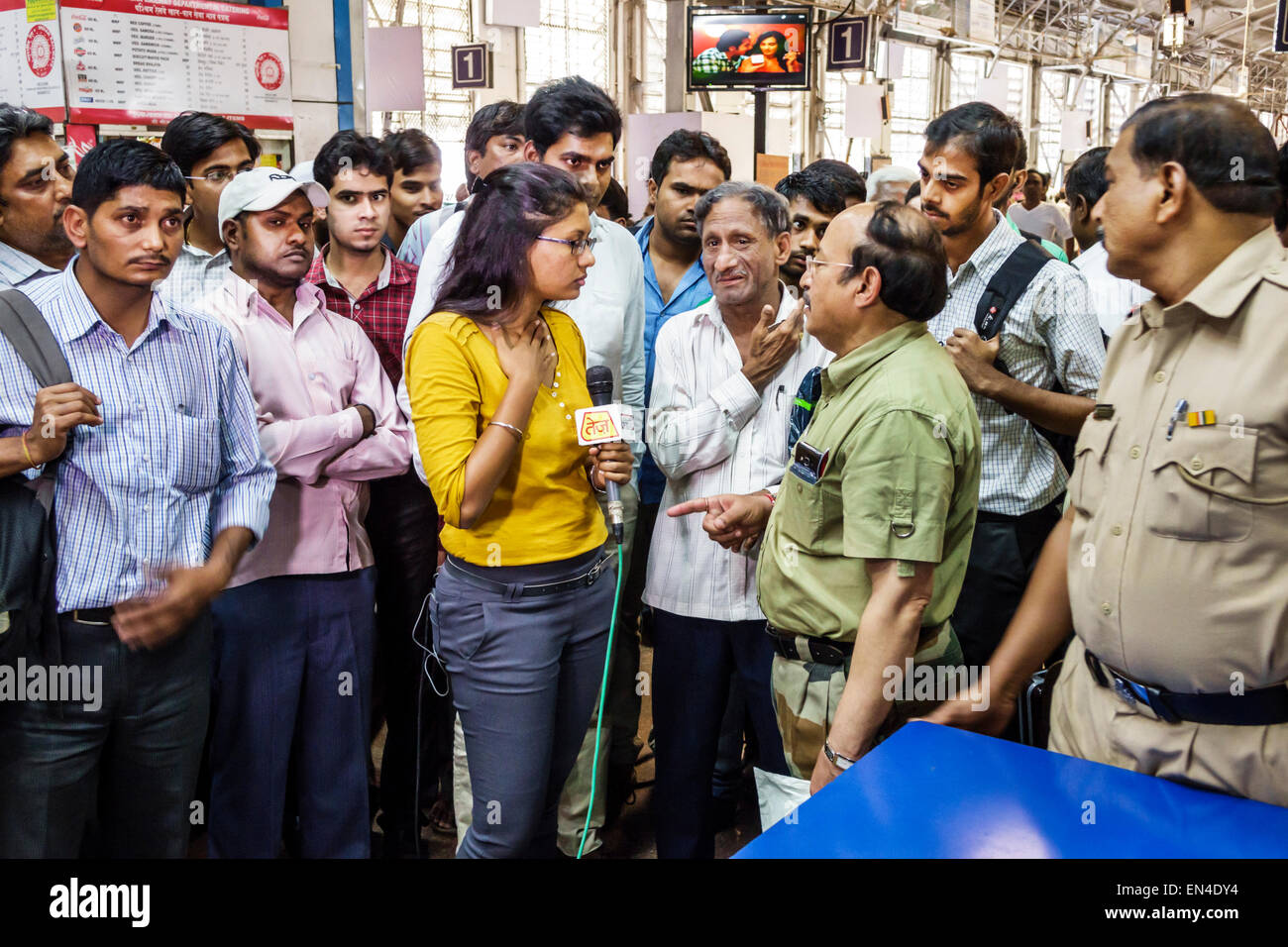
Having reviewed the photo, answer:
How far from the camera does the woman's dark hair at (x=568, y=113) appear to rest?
2.95m

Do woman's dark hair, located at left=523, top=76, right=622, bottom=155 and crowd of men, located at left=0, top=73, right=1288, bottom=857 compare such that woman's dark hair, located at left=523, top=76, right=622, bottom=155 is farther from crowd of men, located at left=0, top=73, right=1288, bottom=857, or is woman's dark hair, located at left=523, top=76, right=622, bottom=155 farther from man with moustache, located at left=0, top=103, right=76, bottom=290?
man with moustache, located at left=0, top=103, right=76, bottom=290

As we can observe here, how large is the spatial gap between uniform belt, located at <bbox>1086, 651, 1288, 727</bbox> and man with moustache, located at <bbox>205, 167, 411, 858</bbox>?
168 cm

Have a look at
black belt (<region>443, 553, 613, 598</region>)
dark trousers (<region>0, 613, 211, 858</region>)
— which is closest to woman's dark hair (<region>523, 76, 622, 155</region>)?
black belt (<region>443, 553, 613, 598</region>)

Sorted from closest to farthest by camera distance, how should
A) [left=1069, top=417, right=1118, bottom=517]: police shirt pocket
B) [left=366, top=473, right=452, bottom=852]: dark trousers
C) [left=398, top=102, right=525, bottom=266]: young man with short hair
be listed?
[left=1069, top=417, right=1118, bottom=517]: police shirt pocket < [left=366, top=473, right=452, bottom=852]: dark trousers < [left=398, top=102, right=525, bottom=266]: young man with short hair

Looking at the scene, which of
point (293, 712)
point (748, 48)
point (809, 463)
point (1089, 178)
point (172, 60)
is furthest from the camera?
point (748, 48)

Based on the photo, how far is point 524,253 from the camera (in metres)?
2.13

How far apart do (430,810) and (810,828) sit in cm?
208

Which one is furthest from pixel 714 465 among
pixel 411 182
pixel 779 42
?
pixel 779 42

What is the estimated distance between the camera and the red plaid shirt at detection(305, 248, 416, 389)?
2.88m

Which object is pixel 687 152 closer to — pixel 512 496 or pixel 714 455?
pixel 714 455

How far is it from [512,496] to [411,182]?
224 centimetres

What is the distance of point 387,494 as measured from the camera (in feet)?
9.47

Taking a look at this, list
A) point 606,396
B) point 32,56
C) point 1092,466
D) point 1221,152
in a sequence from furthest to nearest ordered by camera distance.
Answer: point 32,56
point 606,396
point 1092,466
point 1221,152

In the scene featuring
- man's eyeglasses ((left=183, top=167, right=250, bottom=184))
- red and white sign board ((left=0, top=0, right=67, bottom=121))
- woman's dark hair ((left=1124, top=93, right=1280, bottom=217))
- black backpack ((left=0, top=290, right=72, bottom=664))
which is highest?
red and white sign board ((left=0, top=0, right=67, bottom=121))
